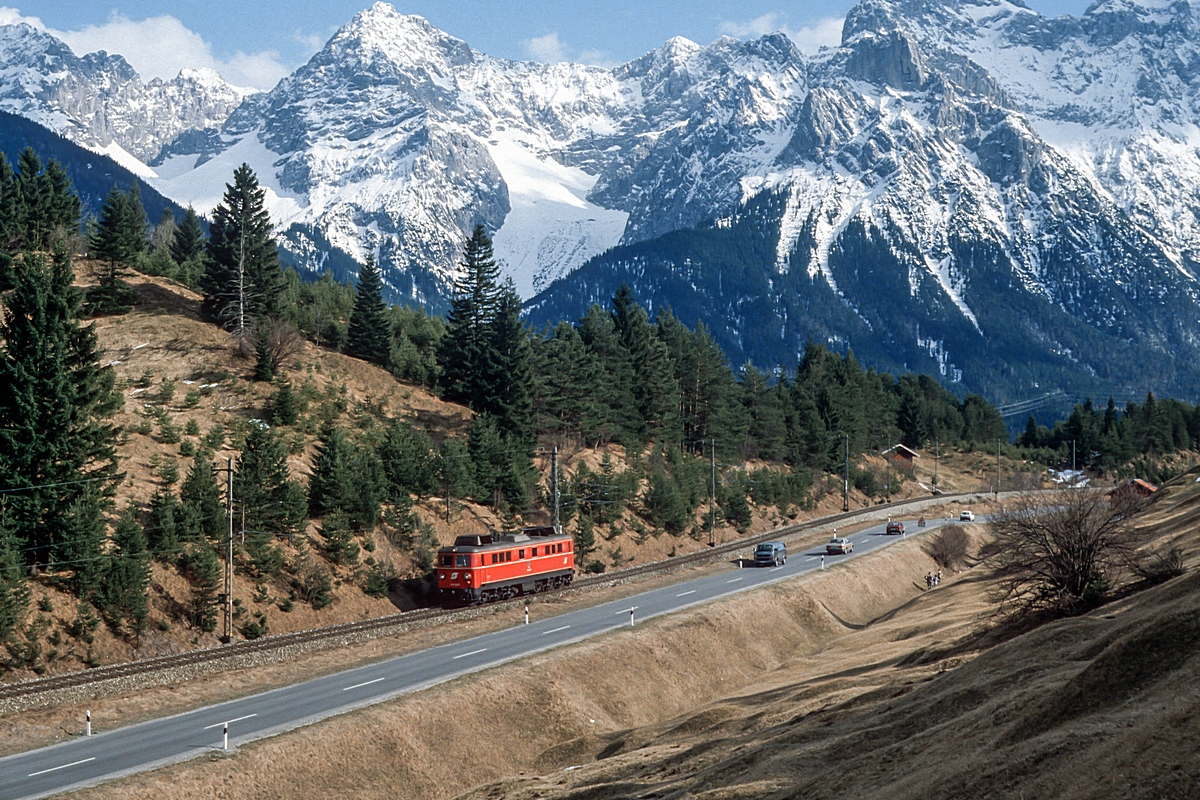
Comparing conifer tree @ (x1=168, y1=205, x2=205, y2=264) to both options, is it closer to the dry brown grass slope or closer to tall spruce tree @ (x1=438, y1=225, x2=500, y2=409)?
tall spruce tree @ (x1=438, y1=225, x2=500, y2=409)

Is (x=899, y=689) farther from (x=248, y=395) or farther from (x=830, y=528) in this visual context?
(x=830, y=528)

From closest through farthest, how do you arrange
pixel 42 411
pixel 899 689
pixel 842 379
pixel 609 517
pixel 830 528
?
pixel 899 689 < pixel 42 411 < pixel 609 517 < pixel 830 528 < pixel 842 379

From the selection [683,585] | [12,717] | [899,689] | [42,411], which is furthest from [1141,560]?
[42,411]

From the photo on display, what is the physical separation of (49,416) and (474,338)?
157 feet

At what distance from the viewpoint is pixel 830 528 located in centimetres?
9994

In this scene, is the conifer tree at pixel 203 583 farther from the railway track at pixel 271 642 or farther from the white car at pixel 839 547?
the white car at pixel 839 547

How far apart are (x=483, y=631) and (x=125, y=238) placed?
177 ft

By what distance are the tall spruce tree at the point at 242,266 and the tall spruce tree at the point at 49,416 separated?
31.0m

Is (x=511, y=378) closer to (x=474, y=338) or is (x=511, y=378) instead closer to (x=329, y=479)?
(x=474, y=338)

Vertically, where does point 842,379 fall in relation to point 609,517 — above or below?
above

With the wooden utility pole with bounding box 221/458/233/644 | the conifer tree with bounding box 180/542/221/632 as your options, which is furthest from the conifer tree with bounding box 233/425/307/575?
the wooden utility pole with bounding box 221/458/233/644

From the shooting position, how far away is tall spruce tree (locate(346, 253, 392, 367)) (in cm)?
9088

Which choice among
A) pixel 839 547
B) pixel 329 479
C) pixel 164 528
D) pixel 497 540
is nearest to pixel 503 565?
pixel 497 540

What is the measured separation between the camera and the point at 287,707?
121 ft
